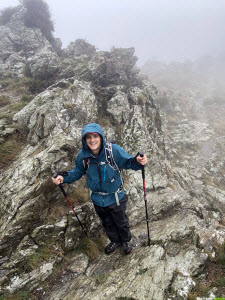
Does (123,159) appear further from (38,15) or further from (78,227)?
(38,15)

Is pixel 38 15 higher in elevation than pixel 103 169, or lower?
higher

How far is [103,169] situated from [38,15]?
30765mm

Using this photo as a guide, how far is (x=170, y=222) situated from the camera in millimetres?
6914

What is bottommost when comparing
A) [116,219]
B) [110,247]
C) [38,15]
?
[110,247]

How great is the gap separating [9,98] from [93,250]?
1246 centimetres

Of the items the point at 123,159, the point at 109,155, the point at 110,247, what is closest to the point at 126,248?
the point at 110,247

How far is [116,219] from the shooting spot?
16.9 ft

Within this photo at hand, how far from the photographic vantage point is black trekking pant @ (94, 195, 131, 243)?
504 centimetres

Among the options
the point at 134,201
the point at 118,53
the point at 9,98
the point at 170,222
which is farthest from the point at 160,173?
the point at 118,53

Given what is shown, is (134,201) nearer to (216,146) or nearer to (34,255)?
(34,255)

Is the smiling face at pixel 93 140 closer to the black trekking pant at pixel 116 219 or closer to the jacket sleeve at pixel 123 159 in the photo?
the jacket sleeve at pixel 123 159

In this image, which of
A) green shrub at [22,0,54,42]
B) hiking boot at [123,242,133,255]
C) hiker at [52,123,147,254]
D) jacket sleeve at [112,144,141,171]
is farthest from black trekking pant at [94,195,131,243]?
green shrub at [22,0,54,42]

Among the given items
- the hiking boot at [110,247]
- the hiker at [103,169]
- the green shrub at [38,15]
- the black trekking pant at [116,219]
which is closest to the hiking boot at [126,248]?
the black trekking pant at [116,219]

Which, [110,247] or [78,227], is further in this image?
[78,227]
